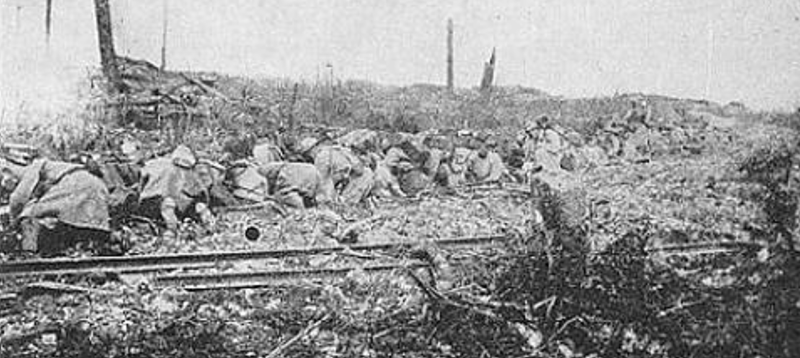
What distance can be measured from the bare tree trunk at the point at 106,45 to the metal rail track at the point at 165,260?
2.16 meters

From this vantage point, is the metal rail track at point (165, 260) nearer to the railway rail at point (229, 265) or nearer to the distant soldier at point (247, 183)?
the railway rail at point (229, 265)

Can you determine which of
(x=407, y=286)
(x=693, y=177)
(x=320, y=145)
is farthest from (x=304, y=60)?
(x=693, y=177)

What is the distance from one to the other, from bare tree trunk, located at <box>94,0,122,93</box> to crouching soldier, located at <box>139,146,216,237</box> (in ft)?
4.85

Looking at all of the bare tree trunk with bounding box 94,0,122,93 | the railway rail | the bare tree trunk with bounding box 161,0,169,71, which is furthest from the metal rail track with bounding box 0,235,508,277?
the bare tree trunk with bounding box 94,0,122,93

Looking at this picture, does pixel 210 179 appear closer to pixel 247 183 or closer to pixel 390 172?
pixel 247 183

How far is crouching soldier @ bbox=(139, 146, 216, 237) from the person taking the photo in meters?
4.86

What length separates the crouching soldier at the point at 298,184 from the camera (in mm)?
5281

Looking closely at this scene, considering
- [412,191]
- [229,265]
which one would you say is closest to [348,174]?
[412,191]

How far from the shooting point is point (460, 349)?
4219mm

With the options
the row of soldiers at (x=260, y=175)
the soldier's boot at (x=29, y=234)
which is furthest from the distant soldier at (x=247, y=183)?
the soldier's boot at (x=29, y=234)

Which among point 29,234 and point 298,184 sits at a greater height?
point 298,184

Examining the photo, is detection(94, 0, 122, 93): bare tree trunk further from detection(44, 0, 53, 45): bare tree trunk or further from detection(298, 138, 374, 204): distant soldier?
detection(298, 138, 374, 204): distant soldier

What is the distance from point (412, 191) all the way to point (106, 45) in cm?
298

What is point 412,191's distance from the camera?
552 centimetres
